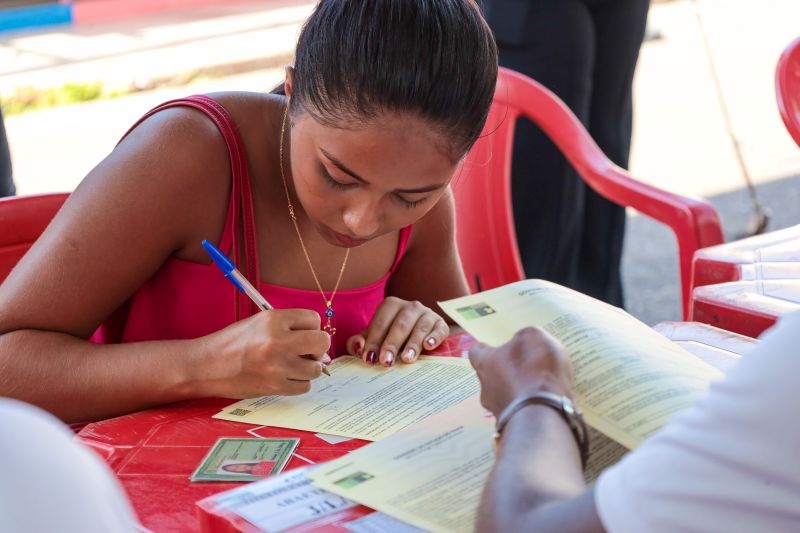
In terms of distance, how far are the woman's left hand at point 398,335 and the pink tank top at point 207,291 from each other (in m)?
0.12

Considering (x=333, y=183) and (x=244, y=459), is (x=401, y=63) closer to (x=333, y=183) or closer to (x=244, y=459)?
(x=333, y=183)

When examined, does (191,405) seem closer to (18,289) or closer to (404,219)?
(18,289)

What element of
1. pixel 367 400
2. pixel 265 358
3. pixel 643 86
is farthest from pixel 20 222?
pixel 643 86

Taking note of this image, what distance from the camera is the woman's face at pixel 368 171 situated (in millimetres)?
1383

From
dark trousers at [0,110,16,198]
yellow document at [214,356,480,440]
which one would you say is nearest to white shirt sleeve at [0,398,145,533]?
yellow document at [214,356,480,440]

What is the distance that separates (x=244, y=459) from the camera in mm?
1177

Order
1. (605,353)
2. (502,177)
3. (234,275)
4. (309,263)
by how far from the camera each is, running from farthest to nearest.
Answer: (502,177) < (309,263) < (234,275) < (605,353)

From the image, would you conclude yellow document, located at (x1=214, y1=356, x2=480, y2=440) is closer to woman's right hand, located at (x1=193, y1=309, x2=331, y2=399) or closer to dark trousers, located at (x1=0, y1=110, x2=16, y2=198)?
woman's right hand, located at (x1=193, y1=309, x2=331, y2=399)

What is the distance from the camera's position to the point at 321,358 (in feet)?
4.48

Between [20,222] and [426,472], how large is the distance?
96 centimetres

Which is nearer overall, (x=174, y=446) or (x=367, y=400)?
(x=174, y=446)

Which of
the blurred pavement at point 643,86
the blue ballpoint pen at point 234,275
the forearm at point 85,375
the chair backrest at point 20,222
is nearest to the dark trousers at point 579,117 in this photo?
the blurred pavement at point 643,86

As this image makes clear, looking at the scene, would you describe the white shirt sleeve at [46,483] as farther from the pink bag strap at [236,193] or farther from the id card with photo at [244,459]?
the pink bag strap at [236,193]

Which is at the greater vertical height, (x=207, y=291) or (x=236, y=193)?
(x=236, y=193)
